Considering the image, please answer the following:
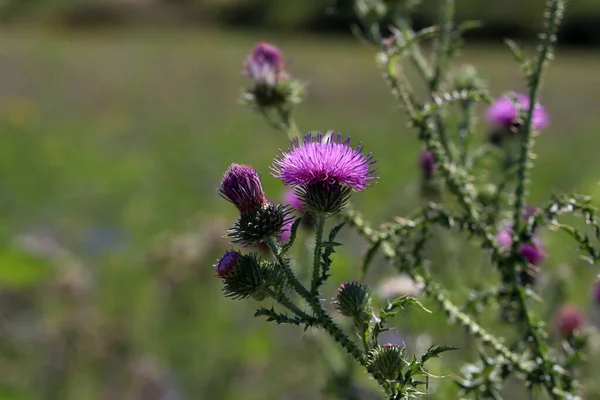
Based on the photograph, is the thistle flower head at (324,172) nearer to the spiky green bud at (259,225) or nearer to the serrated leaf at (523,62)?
the spiky green bud at (259,225)

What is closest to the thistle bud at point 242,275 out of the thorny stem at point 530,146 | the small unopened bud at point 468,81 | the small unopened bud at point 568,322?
the thorny stem at point 530,146

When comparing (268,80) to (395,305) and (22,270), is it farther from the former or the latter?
(22,270)

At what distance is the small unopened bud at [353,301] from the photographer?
1.23 m

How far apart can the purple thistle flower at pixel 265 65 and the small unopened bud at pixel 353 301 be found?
2.58 feet

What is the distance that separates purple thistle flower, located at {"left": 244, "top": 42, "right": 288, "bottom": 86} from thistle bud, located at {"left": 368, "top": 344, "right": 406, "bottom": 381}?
94 cm

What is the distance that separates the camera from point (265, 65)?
6.12 ft

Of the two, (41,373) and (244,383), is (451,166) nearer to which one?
(244,383)

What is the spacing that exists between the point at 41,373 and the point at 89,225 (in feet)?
9.66

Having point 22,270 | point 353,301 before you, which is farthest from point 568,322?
point 22,270

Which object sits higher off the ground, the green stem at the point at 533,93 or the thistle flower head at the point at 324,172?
the green stem at the point at 533,93

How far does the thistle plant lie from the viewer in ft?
3.93

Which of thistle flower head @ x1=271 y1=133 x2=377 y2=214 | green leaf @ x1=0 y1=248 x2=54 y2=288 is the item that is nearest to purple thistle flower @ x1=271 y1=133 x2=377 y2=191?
thistle flower head @ x1=271 y1=133 x2=377 y2=214

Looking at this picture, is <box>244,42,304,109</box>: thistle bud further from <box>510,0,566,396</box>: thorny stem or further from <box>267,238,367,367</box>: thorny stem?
<box>267,238,367,367</box>: thorny stem

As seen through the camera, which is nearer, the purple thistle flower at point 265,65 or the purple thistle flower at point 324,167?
the purple thistle flower at point 324,167
